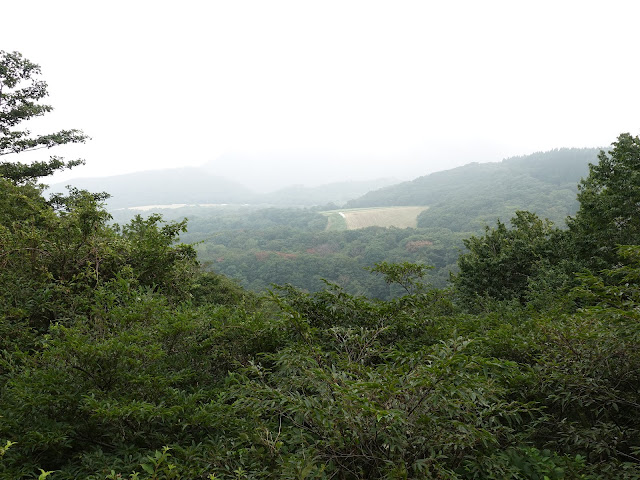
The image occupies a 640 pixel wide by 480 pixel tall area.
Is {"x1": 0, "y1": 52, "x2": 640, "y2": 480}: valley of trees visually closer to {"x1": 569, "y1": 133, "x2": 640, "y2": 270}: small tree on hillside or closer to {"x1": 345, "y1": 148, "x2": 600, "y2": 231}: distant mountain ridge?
{"x1": 569, "y1": 133, "x2": 640, "y2": 270}: small tree on hillside

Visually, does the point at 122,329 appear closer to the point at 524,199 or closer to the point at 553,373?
the point at 553,373

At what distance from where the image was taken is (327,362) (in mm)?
3373

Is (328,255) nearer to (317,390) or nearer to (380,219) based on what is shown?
(380,219)

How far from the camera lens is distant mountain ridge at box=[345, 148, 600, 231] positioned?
299 ft

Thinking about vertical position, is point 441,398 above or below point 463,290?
→ above

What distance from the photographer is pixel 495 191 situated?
4680 inches

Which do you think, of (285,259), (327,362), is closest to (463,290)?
(327,362)

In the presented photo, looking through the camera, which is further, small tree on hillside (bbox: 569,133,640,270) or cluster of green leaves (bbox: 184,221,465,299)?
cluster of green leaves (bbox: 184,221,465,299)

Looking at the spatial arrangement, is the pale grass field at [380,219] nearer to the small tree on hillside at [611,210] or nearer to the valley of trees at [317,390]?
the small tree on hillside at [611,210]

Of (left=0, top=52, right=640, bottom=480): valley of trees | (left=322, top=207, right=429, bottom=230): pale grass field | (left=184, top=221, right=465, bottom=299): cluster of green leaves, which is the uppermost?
(left=0, top=52, right=640, bottom=480): valley of trees

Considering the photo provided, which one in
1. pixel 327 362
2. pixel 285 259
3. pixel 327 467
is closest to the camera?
pixel 327 467

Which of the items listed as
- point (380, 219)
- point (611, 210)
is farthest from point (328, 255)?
point (611, 210)

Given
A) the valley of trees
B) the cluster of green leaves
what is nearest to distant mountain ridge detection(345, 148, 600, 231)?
the cluster of green leaves

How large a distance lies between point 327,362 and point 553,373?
2.02 metres
